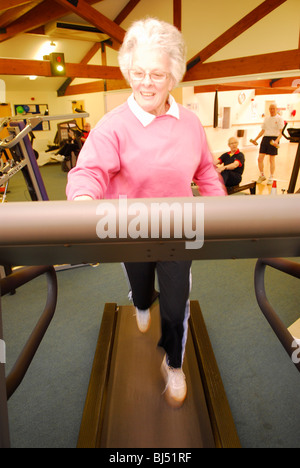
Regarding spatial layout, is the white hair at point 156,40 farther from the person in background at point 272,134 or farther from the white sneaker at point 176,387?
the person in background at point 272,134

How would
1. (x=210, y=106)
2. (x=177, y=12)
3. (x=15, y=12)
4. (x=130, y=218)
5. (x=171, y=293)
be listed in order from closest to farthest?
(x=130, y=218) → (x=171, y=293) → (x=15, y=12) → (x=177, y=12) → (x=210, y=106)

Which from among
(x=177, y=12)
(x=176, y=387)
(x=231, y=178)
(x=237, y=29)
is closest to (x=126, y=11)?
(x=177, y=12)

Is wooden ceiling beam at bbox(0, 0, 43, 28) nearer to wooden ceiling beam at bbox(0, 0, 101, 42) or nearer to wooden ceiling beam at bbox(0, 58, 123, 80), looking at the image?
wooden ceiling beam at bbox(0, 0, 101, 42)

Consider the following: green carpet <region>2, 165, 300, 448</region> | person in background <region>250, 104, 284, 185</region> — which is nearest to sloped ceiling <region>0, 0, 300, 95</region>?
person in background <region>250, 104, 284, 185</region>

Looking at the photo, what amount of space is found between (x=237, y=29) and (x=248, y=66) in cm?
77

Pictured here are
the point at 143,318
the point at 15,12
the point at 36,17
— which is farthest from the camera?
the point at 36,17

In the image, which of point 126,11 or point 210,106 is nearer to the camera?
point 126,11

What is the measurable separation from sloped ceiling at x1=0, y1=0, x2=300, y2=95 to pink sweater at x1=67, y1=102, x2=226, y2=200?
3.72 metres

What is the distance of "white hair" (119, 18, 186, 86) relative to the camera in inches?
45.6

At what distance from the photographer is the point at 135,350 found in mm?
2211

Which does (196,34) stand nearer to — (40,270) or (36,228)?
(40,270)

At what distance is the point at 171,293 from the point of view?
4.69 ft

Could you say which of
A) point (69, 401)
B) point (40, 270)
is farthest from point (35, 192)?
point (40, 270)

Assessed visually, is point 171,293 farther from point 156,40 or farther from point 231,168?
point 231,168
